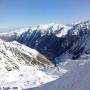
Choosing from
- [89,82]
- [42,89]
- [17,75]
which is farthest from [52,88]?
[17,75]

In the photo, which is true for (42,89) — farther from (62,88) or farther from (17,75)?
(17,75)

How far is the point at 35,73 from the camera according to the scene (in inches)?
7766

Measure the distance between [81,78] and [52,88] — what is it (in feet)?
27.4

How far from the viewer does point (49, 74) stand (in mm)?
198875

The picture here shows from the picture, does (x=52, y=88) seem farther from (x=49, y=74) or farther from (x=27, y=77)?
(x=49, y=74)

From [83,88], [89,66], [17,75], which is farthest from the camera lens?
[17,75]

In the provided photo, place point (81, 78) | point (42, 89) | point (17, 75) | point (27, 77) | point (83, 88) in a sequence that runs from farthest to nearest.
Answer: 1. point (17, 75)
2. point (27, 77)
3. point (42, 89)
4. point (81, 78)
5. point (83, 88)

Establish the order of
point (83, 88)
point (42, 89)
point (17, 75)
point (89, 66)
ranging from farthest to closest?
point (17, 75) → point (42, 89) → point (89, 66) → point (83, 88)

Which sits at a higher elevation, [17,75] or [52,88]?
[52,88]

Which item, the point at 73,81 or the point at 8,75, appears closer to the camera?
the point at 73,81

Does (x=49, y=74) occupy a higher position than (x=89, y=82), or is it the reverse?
(x=89, y=82)

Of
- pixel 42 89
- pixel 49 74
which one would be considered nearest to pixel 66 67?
pixel 49 74

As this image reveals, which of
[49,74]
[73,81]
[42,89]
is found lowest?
[49,74]

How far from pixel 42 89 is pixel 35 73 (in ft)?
461
